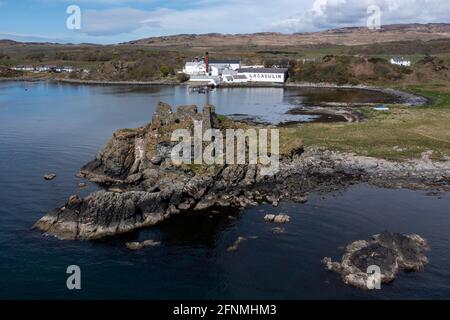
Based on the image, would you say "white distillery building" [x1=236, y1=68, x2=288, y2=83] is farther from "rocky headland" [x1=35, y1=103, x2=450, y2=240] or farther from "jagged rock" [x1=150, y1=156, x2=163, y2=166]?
"jagged rock" [x1=150, y1=156, x2=163, y2=166]

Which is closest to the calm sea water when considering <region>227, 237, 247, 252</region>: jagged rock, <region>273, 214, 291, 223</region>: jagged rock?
<region>227, 237, 247, 252</region>: jagged rock

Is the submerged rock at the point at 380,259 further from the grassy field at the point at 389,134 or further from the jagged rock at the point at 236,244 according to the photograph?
the grassy field at the point at 389,134

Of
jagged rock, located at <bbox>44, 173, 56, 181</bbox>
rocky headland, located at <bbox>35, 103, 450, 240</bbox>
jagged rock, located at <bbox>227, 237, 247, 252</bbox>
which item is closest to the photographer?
jagged rock, located at <bbox>227, 237, 247, 252</bbox>

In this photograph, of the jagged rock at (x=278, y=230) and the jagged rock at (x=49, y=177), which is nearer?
the jagged rock at (x=278, y=230)

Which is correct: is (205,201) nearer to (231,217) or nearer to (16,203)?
(231,217)

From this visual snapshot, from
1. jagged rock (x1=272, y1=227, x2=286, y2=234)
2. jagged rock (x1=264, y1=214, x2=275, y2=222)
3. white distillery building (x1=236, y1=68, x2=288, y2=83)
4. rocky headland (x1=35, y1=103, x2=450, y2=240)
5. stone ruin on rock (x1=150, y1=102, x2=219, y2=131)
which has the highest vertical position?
white distillery building (x1=236, y1=68, x2=288, y2=83)

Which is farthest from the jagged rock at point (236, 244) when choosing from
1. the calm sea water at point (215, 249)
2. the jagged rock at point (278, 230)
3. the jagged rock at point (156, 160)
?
the jagged rock at point (156, 160)
